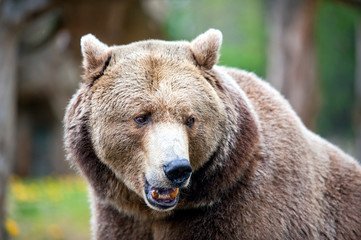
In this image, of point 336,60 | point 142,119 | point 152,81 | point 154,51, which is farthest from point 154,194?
point 336,60

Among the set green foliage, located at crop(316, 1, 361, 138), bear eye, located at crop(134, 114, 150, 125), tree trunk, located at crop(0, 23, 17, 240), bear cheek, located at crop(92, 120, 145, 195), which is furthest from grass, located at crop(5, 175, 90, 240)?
green foliage, located at crop(316, 1, 361, 138)

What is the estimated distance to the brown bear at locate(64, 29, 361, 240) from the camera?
4.19m

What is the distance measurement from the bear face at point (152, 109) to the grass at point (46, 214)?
374 cm

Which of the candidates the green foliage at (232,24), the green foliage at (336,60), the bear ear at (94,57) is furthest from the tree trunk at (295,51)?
the green foliage at (336,60)

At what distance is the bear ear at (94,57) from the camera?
4473 mm

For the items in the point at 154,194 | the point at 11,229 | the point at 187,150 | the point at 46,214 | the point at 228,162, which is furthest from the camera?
the point at 46,214

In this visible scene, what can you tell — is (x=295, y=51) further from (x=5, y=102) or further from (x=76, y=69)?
(x=76, y=69)

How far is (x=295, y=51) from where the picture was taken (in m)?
11.6

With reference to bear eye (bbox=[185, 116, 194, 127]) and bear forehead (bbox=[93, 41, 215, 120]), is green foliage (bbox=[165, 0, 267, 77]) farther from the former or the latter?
bear eye (bbox=[185, 116, 194, 127])

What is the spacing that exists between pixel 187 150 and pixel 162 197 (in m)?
0.43

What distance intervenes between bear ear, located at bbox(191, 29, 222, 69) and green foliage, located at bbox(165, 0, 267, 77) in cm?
1769

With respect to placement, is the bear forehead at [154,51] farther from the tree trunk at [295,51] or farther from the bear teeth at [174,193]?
the tree trunk at [295,51]

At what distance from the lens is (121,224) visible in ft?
15.8

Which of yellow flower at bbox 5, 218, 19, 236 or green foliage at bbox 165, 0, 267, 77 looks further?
green foliage at bbox 165, 0, 267, 77
